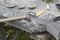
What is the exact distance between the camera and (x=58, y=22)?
1739 mm

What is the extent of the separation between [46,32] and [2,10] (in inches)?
22.2

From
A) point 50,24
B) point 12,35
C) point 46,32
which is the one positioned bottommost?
point 12,35

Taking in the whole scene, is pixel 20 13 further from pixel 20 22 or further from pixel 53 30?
pixel 53 30

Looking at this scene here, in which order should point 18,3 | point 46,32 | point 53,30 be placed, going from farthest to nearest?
1. point 18,3
2. point 46,32
3. point 53,30

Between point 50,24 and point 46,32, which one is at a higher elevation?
point 50,24

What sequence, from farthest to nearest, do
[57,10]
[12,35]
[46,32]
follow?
[12,35] < [57,10] < [46,32]

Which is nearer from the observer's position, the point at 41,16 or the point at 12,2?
the point at 41,16

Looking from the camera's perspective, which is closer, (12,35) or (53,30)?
(53,30)

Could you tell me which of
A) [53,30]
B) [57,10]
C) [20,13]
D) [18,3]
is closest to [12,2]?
[18,3]

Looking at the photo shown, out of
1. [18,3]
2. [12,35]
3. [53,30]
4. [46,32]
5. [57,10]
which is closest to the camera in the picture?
[53,30]

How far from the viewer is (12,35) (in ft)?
8.02

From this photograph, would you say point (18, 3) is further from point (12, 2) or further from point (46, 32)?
point (46, 32)

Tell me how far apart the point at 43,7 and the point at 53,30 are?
0.44m

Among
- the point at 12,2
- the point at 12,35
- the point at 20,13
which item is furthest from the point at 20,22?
the point at 12,35
